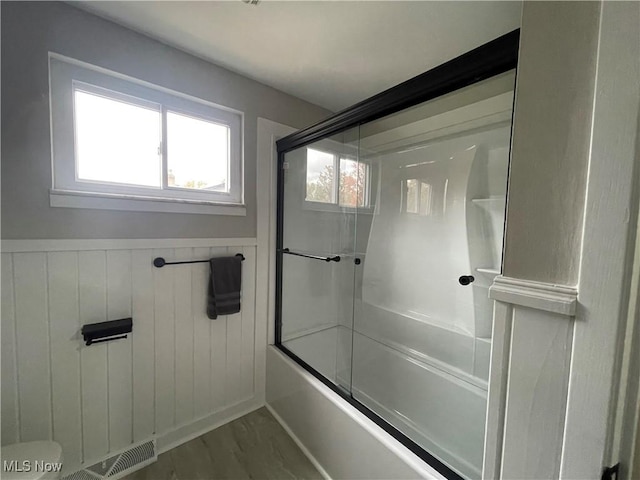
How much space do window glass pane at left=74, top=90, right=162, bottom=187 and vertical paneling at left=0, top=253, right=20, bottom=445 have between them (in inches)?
21.8

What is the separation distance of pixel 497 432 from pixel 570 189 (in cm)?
59

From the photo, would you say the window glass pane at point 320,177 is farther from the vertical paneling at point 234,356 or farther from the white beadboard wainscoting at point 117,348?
the vertical paneling at point 234,356

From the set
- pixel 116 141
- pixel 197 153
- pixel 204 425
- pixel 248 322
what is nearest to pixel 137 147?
pixel 116 141

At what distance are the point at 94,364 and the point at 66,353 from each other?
141 mm

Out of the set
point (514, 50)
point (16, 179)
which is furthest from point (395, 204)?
point (16, 179)

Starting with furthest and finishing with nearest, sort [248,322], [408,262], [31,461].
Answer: [408,262]
[248,322]
[31,461]

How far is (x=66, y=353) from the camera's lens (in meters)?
1.32

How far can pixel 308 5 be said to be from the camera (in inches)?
48.3

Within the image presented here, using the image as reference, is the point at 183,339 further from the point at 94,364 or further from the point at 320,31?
the point at 320,31

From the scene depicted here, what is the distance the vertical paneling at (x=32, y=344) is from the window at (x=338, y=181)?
5.34 feet

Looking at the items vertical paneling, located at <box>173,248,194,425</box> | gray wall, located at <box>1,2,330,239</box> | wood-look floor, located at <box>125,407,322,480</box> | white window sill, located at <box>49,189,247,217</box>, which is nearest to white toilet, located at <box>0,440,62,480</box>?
wood-look floor, located at <box>125,407,322,480</box>

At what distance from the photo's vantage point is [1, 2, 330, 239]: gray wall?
115cm

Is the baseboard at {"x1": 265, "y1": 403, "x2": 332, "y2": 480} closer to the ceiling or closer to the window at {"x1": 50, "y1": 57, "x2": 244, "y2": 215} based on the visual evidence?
the window at {"x1": 50, "y1": 57, "x2": 244, "y2": 215}

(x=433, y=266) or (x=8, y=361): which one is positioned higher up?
(x=433, y=266)
